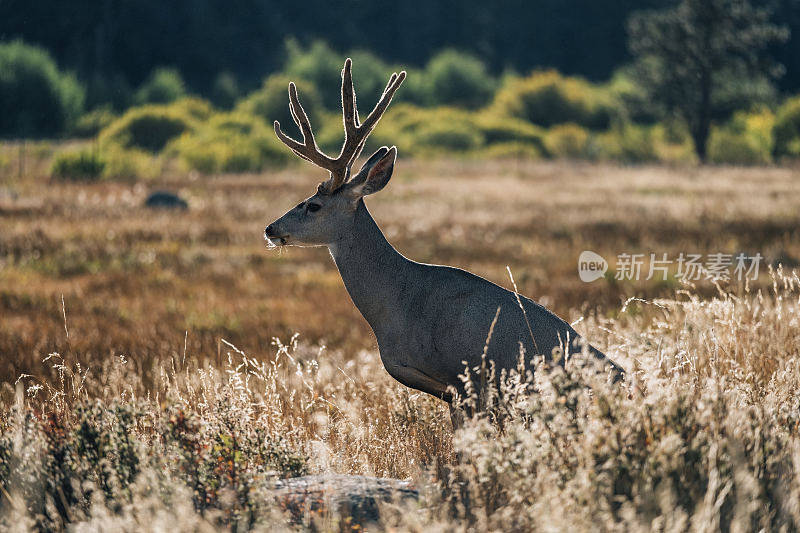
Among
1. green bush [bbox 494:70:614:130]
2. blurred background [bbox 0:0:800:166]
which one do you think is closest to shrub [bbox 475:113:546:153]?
blurred background [bbox 0:0:800:166]

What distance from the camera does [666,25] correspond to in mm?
48969

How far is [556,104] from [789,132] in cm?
1592

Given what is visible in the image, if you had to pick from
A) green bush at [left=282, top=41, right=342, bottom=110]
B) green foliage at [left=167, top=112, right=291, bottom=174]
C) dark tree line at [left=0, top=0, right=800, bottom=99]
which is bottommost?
green foliage at [left=167, top=112, right=291, bottom=174]

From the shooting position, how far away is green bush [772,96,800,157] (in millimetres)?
45812

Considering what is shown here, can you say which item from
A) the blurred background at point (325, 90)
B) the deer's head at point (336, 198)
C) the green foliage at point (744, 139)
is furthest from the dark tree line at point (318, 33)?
the deer's head at point (336, 198)

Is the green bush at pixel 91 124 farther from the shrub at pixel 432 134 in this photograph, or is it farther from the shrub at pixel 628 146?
the shrub at pixel 628 146

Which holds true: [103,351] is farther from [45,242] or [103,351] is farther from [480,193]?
[480,193]

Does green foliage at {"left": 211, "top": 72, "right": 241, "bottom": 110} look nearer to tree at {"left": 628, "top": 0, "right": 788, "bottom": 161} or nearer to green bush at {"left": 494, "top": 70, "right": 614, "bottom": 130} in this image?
green bush at {"left": 494, "top": 70, "right": 614, "bottom": 130}

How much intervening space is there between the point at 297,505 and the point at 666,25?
48.8 metres

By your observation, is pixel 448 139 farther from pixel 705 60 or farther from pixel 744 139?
pixel 744 139

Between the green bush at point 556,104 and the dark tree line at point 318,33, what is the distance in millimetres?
15231

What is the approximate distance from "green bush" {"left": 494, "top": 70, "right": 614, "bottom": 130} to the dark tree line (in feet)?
50.0

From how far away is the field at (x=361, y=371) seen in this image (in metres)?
3.97

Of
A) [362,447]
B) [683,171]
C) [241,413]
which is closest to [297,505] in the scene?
[241,413]
